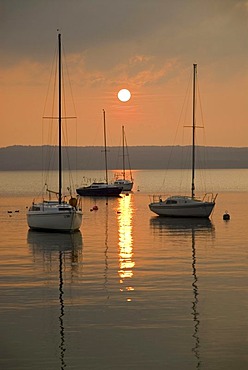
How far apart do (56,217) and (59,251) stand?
8.27m

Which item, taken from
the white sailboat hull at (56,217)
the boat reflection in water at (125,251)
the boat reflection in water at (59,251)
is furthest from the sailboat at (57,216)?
the boat reflection in water at (125,251)

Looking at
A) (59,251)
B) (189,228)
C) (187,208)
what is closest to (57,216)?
(59,251)

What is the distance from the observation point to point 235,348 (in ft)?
56.2

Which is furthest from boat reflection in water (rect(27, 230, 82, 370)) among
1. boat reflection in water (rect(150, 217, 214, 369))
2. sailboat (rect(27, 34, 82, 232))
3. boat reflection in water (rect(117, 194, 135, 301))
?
boat reflection in water (rect(150, 217, 214, 369))

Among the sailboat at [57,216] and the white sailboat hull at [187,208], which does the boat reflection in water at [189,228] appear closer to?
the white sailboat hull at [187,208]

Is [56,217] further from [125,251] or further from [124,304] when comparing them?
[124,304]

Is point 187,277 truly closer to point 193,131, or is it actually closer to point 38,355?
point 38,355

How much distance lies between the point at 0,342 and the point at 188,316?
5575mm

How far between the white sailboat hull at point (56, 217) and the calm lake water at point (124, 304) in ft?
9.89

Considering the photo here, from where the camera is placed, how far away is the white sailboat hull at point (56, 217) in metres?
45.0

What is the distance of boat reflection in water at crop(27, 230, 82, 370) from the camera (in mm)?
28709

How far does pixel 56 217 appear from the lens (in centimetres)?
4525

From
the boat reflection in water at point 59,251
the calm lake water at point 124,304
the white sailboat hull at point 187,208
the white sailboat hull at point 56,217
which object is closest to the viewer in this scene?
the calm lake water at point 124,304

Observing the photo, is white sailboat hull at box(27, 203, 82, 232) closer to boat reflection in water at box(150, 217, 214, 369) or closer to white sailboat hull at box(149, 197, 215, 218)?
boat reflection in water at box(150, 217, 214, 369)
